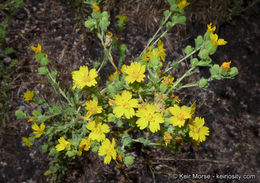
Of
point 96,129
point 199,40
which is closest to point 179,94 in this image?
point 199,40

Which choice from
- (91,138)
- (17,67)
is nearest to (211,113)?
(91,138)

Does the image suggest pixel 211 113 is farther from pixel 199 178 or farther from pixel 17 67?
pixel 17 67

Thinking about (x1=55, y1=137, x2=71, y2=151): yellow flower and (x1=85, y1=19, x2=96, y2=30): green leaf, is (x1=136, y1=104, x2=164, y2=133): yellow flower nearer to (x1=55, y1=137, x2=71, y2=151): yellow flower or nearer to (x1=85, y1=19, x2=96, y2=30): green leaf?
(x1=55, y1=137, x2=71, y2=151): yellow flower

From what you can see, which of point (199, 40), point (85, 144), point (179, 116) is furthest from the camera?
point (85, 144)

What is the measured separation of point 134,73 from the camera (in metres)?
1.55

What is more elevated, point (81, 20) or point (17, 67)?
point (81, 20)

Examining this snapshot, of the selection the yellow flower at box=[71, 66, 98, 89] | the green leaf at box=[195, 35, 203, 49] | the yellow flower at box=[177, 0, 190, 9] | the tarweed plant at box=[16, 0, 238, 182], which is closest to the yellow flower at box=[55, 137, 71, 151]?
the tarweed plant at box=[16, 0, 238, 182]

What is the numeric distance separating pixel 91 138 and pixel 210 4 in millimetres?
2585

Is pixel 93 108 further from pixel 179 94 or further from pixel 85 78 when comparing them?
pixel 179 94

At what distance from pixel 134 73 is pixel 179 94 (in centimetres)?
135

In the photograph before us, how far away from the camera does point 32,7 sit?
2777 millimetres

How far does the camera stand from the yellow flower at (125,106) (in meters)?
1.54

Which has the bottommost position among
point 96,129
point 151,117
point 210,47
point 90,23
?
point 96,129

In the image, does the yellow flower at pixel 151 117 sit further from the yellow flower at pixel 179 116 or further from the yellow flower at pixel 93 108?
the yellow flower at pixel 93 108
